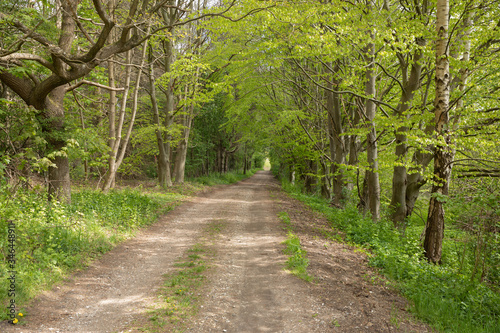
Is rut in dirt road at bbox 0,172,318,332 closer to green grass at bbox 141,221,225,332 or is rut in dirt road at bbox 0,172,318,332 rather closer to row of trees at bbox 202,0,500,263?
green grass at bbox 141,221,225,332

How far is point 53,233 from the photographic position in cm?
619

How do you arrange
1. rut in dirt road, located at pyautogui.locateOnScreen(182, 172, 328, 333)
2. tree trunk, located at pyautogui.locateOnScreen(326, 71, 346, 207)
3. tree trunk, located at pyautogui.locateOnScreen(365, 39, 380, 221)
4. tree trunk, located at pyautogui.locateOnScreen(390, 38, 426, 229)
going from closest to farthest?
rut in dirt road, located at pyautogui.locateOnScreen(182, 172, 328, 333), tree trunk, located at pyautogui.locateOnScreen(390, 38, 426, 229), tree trunk, located at pyautogui.locateOnScreen(365, 39, 380, 221), tree trunk, located at pyautogui.locateOnScreen(326, 71, 346, 207)

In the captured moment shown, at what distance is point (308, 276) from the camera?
592cm

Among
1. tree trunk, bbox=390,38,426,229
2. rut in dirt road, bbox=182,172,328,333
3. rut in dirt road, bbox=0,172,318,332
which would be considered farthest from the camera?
tree trunk, bbox=390,38,426,229

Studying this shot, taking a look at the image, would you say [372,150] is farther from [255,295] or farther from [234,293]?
[234,293]

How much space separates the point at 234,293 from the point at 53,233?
3.96 metres

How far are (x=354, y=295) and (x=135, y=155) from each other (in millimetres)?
18715

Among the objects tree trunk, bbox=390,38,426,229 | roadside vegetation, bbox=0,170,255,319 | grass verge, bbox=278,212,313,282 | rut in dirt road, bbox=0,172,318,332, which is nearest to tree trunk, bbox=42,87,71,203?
roadside vegetation, bbox=0,170,255,319

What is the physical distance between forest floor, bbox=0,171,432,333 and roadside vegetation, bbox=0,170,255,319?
0.24 metres

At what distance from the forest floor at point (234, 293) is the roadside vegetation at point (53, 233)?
0.24m

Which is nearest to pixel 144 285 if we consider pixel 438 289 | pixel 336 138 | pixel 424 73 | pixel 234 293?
pixel 234 293

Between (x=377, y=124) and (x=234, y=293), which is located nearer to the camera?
(x=234, y=293)

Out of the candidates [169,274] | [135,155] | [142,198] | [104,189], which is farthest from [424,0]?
[135,155]

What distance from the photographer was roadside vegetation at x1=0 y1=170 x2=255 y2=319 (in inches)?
192
